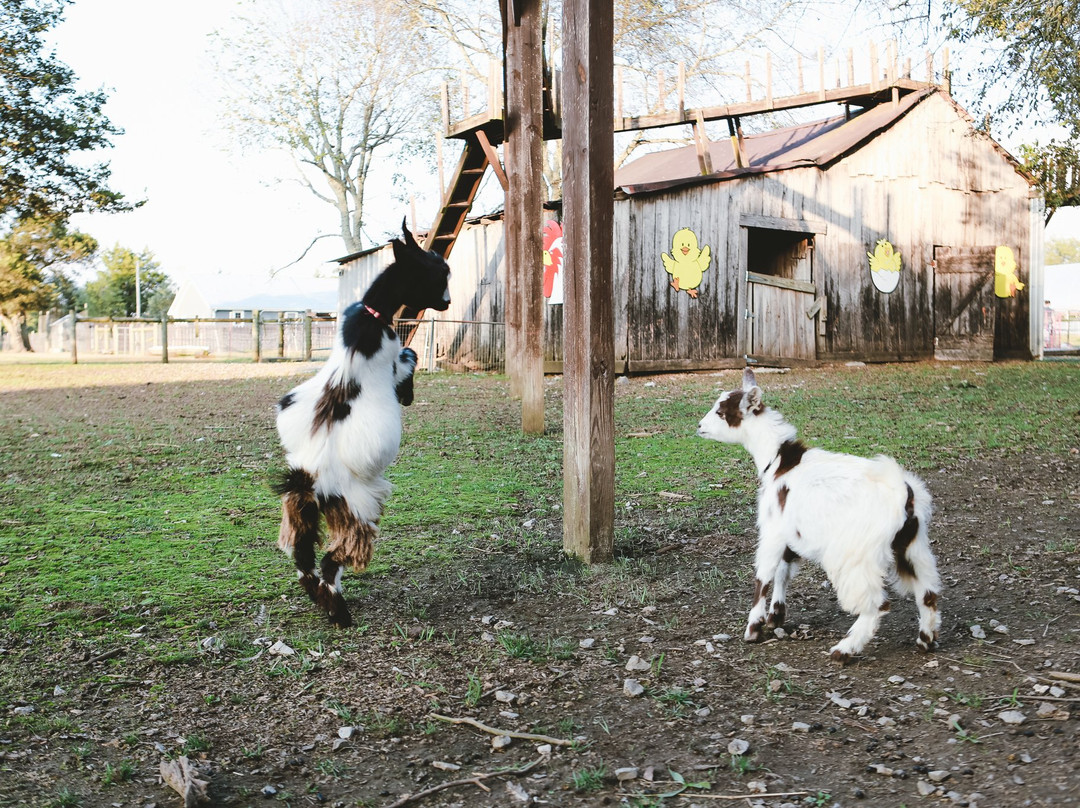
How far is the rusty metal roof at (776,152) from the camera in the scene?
19.8m

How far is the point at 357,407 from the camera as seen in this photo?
14.4 feet

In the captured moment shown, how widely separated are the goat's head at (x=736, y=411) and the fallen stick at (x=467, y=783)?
2.36 m

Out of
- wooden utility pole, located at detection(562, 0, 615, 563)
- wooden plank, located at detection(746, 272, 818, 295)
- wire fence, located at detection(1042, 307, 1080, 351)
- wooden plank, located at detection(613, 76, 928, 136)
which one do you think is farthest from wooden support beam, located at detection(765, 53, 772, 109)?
wire fence, located at detection(1042, 307, 1080, 351)

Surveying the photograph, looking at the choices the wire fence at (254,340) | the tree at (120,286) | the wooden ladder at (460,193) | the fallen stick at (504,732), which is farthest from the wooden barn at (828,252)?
the tree at (120,286)

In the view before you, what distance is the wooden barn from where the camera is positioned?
1928 centimetres

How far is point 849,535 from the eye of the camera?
3.89 m

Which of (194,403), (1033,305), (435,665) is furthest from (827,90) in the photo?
(435,665)

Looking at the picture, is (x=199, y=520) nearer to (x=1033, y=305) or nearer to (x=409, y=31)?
(x=1033, y=305)

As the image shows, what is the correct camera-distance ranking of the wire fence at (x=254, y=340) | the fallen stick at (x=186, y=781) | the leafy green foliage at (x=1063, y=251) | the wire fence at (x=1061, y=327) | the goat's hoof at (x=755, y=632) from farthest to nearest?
the leafy green foliage at (x=1063, y=251), the wire fence at (x=1061, y=327), the wire fence at (x=254, y=340), the goat's hoof at (x=755, y=632), the fallen stick at (x=186, y=781)

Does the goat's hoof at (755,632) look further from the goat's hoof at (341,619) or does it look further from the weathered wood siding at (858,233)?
the weathered wood siding at (858,233)

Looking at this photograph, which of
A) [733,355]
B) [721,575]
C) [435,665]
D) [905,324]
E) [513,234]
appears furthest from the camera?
[905,324]

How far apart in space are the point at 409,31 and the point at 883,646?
3358 cm

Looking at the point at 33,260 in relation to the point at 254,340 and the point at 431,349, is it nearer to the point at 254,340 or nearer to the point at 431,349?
the point at 254,340

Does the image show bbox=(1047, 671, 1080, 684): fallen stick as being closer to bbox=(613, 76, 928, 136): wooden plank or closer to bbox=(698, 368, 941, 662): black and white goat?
bbox=(698, 368, 941, 662): black and white goat
